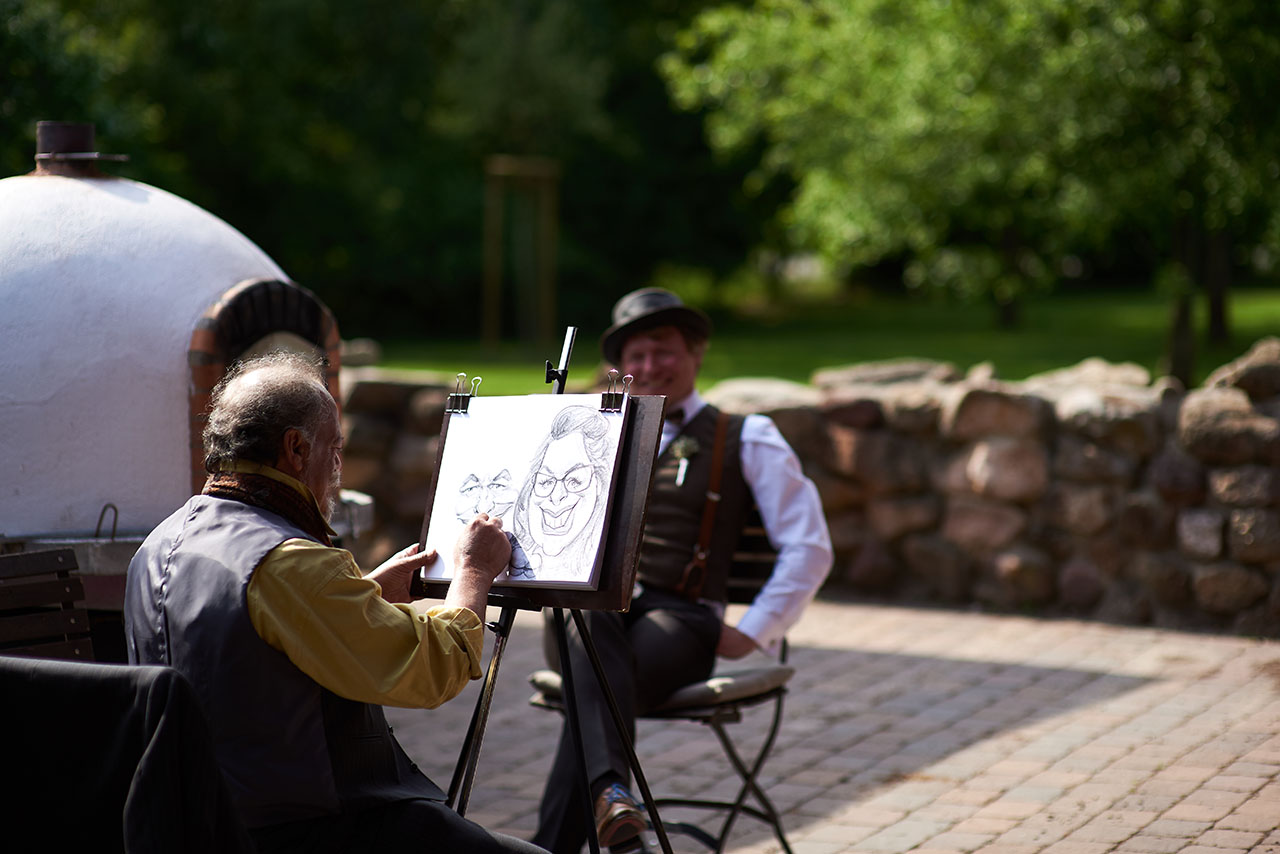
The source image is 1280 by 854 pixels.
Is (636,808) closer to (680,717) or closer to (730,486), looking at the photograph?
(680,717)

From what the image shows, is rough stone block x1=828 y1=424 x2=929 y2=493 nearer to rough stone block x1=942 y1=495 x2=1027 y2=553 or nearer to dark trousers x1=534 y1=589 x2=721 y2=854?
rough stone block x1=942 y1=495 x2=1027 y2=553

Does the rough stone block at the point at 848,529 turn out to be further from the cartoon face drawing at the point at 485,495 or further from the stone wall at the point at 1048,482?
the cartoon face drawing at the point at 485,495

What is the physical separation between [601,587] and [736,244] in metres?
25.7

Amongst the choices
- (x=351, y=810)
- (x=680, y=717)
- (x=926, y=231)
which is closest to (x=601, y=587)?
(x=351, y=810)

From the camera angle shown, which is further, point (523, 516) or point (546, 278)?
point (546, 278)

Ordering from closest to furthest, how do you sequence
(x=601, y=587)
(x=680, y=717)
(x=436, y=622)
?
1. (x=436, y=622)
2. (x=601, y=587)
3. (x=680, y=717)

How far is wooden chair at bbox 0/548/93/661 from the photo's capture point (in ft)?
11.0

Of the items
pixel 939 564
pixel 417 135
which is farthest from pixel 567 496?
pixel 417 135

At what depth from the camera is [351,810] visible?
2.64m

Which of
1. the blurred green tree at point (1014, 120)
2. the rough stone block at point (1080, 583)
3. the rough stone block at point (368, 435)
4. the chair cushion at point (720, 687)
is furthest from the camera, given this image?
the blurred green tree at point (1014, 120)

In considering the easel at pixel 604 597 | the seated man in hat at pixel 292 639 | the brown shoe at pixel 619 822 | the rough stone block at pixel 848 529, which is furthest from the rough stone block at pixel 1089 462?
the seated man in hat at pixel 292 639

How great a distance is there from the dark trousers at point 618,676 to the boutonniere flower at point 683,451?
378mm

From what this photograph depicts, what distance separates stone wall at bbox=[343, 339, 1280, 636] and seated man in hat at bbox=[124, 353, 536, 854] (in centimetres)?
482

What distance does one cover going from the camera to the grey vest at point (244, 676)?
2.52 m
